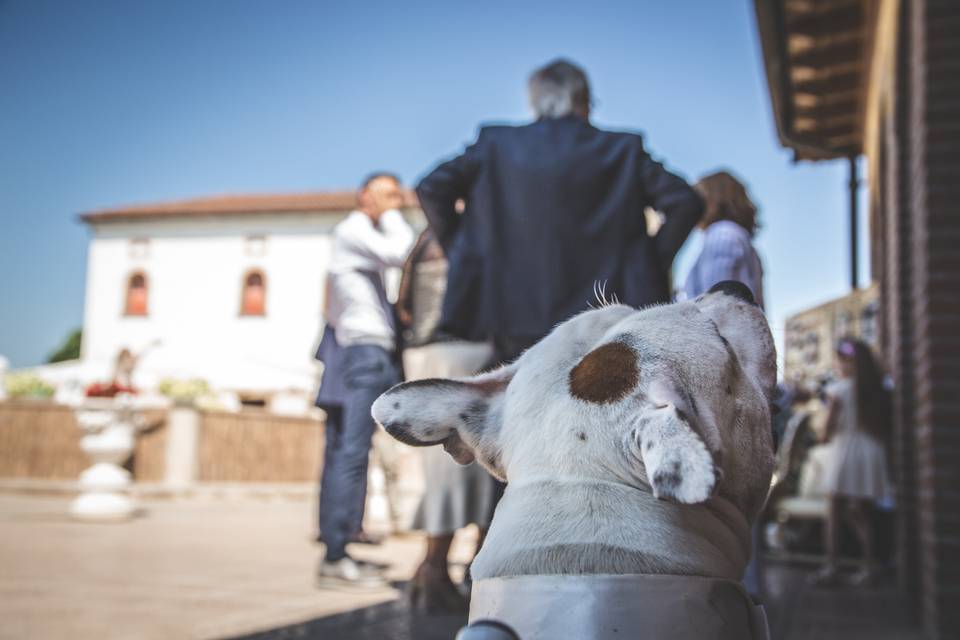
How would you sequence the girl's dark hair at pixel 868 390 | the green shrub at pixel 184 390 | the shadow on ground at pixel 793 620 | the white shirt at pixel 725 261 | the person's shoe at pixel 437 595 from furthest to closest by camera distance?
1. the green shrub at pixel 184 390
2. the girl's dark hair at pixel 868 390
3. the person's shoe at pixel 437 595
4. the shadow on ground at pixel 793 620
5. the white shirt at pixel 725 261

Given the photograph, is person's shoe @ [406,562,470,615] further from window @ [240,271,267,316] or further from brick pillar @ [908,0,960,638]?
window @ [240,271,267,316]

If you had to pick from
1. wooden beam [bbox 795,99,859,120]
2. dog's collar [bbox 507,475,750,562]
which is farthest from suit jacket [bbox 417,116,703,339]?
wooden beam [bbox 795,99,859,120]

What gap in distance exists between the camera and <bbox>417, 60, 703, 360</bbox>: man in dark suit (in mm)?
3635

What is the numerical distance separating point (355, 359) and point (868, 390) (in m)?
3.87

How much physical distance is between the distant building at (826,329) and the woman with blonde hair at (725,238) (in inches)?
211

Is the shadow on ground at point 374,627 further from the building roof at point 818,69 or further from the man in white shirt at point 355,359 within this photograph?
the building roof at point 818,69

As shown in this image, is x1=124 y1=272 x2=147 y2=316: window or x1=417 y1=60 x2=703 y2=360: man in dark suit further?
x1=124 y1=272 x2=147 y2=316: window

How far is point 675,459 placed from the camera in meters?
1.11

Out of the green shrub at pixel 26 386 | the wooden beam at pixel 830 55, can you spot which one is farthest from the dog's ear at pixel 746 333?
the green shrub at pixel 26 386

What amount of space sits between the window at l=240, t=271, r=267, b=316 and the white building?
5cm

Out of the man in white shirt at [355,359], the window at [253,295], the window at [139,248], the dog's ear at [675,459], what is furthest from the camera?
the window at [139,248]

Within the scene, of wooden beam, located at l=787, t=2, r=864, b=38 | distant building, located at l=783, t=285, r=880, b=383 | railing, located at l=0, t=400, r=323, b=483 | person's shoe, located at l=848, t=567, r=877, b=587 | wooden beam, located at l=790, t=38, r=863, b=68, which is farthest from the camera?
railing, located at l=0, t=400, r=323, b=483

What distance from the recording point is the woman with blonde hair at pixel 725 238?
3570 mm

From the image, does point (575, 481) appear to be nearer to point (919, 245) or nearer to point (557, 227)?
point (557, 227)
